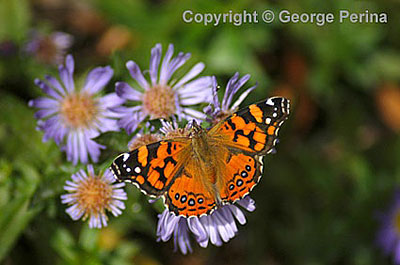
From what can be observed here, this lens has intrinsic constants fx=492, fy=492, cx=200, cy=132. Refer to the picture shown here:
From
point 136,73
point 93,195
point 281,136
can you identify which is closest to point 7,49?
point 136,73

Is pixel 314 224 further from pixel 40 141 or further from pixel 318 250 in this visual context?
pixel 40 141

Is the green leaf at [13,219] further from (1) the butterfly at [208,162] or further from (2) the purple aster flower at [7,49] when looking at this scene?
(2) the purple aster flower at [7,49]

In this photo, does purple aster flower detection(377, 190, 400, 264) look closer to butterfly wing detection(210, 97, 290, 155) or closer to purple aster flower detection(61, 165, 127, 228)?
butterfly wing detection(210, 97, 290, 155)

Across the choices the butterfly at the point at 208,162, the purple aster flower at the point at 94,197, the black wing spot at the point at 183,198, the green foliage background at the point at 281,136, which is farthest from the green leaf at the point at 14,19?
the black wing spot at the point at 183,198

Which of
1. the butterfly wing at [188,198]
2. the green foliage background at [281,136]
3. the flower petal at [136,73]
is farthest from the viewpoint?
the green foliage background at [281,136]

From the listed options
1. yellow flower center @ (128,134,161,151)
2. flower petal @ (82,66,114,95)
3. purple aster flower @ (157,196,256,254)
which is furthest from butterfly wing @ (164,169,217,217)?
flower petal @ (82,66,114,95)

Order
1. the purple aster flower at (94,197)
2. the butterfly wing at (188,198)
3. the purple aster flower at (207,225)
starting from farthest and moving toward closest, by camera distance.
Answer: the purple aster flower at (94,197), the purple aster flower at (207,225), the butterfly wing at (188,198)
